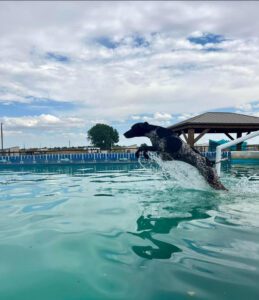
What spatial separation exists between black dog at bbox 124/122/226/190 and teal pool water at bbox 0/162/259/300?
52.7 inches

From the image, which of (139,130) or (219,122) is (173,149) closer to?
(139,130)

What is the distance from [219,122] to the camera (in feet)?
72.4

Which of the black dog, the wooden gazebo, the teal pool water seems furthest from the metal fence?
the teal pool water

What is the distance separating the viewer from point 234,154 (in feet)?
73.9

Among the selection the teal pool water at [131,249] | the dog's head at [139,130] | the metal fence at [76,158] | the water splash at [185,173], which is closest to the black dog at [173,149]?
the dog's head at [139,130]

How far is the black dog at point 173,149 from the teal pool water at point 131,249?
4.39 ft

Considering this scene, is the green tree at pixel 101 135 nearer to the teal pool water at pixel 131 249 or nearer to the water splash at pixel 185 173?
the water splash at pixel 185 173

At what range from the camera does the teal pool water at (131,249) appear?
2740mm

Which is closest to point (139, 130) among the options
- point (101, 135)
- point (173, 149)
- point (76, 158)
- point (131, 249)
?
point (173, 149)

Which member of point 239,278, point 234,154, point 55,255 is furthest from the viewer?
point 234,154

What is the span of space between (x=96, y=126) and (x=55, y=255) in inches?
2239

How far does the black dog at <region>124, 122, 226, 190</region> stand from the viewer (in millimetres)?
7922

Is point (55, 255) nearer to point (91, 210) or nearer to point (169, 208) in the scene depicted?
point (91, 210)

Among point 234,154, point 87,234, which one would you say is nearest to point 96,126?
point 234,154
